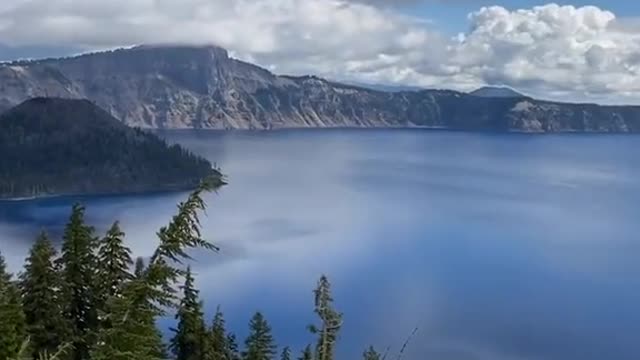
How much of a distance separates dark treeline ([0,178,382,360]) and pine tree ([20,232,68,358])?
3cm

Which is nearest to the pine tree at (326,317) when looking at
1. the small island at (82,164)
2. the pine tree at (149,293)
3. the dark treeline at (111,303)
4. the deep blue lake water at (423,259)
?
the dark treeline at (111,303)

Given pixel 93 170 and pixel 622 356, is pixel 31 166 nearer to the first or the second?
pixel 93 170

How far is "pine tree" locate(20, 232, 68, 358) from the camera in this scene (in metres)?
20.6

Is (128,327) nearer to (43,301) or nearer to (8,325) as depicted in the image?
(8,325)

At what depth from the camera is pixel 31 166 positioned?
581ft

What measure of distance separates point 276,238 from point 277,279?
24.4 m

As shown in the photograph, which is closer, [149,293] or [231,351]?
[149,293]

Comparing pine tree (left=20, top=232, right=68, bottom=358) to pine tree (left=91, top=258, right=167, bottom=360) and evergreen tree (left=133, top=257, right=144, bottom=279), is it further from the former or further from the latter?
pine tree (left=91, top=258, right=167, bottom=360)

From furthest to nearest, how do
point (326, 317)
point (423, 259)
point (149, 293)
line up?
point (423, 259), point (326, 317), point (149, 293)

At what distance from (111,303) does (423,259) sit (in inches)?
3192

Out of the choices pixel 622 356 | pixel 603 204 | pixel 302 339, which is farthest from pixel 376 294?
pixel 603 204

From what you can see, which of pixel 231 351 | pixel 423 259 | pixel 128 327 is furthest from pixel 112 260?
pixel 423 259

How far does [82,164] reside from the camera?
7175 inches

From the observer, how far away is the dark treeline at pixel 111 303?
7.46 m
